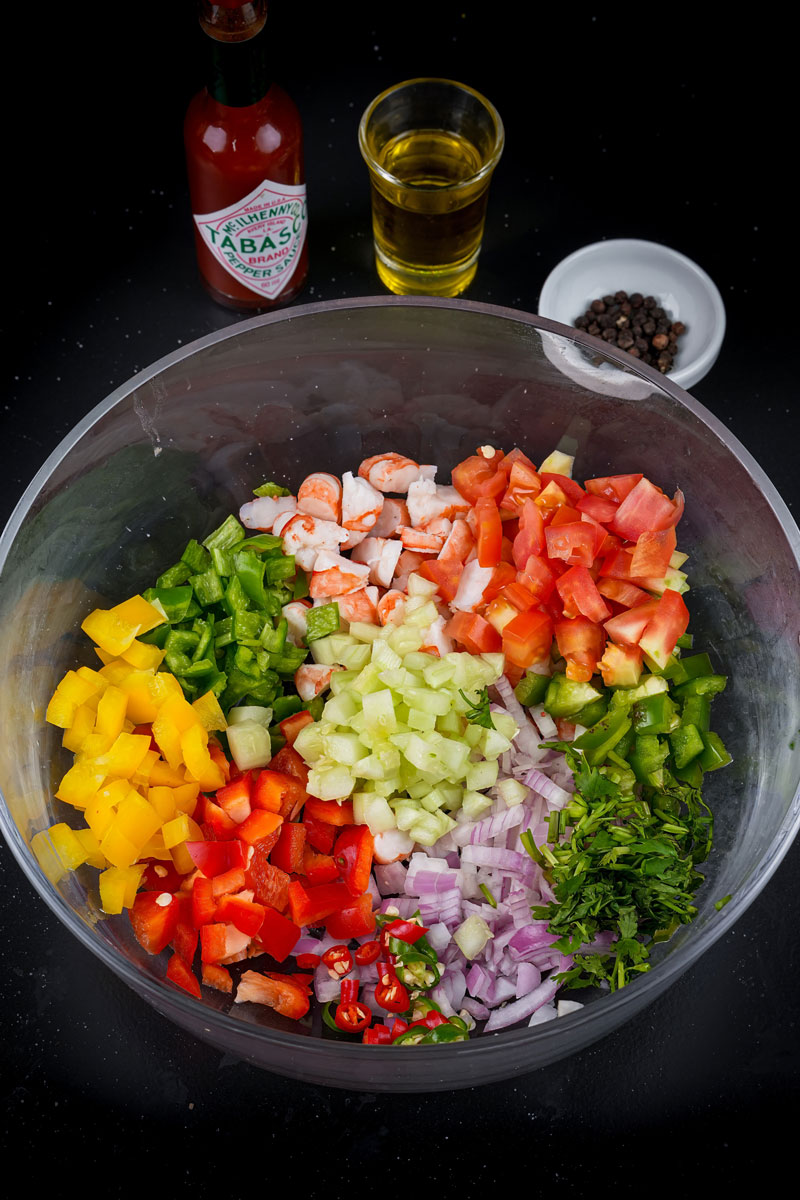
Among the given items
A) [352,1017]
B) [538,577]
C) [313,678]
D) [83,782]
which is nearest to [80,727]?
[83,782]

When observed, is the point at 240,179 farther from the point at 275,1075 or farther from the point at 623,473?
the point at 275,1075

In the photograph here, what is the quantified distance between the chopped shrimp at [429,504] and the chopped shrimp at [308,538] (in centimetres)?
12

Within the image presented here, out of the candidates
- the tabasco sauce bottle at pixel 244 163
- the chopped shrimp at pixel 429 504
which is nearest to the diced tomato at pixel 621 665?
the chopped shrimp at pixel 429 504

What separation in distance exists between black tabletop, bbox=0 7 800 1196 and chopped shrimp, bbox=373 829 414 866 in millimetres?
429

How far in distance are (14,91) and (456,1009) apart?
74.3 inches

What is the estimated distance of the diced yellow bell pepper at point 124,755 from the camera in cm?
173

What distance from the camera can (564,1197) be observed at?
1.84 m

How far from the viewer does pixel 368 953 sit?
175cm

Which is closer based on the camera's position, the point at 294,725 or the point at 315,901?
the point at 315,901

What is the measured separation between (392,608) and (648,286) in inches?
33.7

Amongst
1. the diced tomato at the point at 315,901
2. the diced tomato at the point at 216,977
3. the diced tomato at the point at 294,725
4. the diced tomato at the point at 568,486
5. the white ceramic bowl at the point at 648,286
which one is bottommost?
the diced tomato at the point at 216,977

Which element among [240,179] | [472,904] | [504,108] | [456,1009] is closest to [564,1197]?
[456,1009]

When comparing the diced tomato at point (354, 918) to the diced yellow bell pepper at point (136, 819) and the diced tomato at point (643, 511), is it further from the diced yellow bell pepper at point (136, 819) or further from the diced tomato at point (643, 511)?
the diced tomato at point (643, 511)

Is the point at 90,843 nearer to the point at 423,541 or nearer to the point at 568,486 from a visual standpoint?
the point at 423,541
